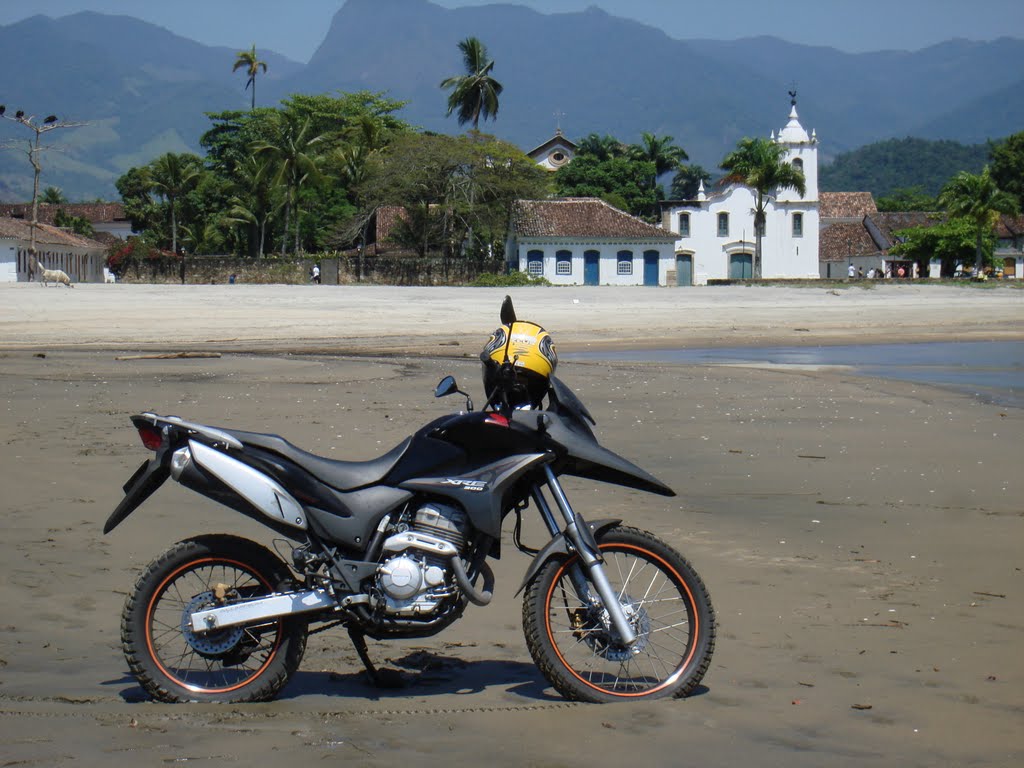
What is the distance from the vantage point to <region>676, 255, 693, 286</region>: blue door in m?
73.8

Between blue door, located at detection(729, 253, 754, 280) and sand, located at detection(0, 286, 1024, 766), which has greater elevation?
blue door, located at detection(729, 253, 754, 280)

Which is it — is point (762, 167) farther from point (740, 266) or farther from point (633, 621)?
point (633, 621)

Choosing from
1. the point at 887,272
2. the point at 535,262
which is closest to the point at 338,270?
the point at 535,262

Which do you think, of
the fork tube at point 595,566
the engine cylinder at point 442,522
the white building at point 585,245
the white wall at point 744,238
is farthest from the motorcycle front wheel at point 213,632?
the white wall at point 744,238

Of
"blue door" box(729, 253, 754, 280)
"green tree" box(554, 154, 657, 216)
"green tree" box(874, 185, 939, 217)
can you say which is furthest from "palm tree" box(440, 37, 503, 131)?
"green tree" box(874, 185, 939, 217)

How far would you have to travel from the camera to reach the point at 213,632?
4215mm

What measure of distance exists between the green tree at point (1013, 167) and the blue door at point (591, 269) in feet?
152

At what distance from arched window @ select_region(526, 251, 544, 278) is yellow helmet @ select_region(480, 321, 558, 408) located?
59.1 m

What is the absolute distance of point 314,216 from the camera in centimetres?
7206

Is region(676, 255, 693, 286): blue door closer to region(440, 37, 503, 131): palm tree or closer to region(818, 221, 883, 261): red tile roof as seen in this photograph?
region(440, 37, 503, 131): palm tree

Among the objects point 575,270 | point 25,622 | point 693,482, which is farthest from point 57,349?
point 575,270

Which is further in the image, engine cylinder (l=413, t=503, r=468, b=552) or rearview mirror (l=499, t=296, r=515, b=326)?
rearview mirror (l=499, t=296, r=515, b=326)

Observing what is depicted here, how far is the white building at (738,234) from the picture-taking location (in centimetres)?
7444

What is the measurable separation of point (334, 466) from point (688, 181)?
12477 centimetres
